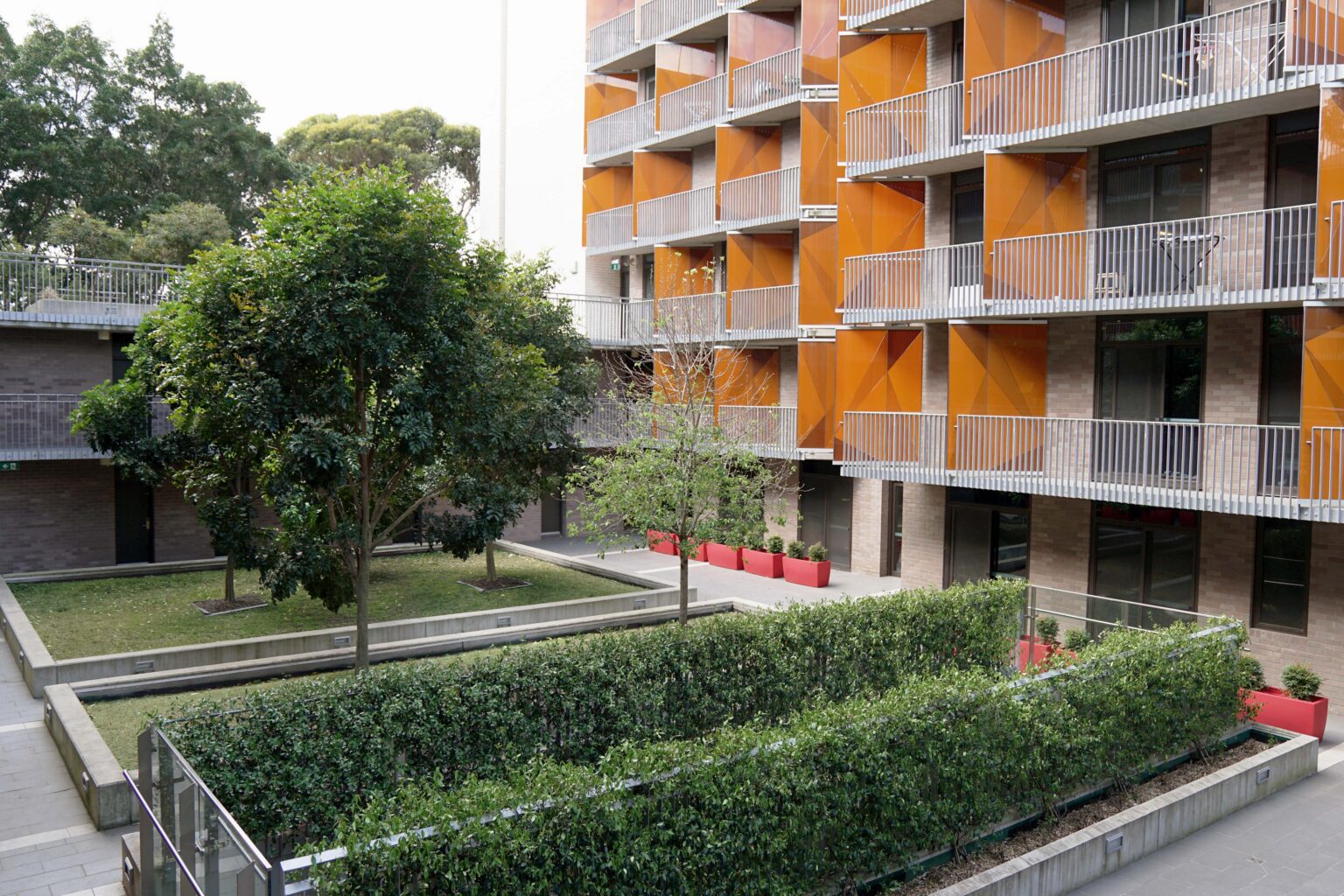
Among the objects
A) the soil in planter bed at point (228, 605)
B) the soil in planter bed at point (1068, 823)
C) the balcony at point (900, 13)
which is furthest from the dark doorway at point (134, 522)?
the soil in planter bed at point (1068, 823)

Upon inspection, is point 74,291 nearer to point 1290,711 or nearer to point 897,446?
point 897,446

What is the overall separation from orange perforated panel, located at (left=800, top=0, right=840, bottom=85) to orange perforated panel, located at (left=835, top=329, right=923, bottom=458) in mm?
6160

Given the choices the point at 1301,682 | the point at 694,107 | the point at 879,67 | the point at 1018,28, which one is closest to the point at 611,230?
the point at 694,107

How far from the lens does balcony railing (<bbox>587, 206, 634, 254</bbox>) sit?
29.4 m

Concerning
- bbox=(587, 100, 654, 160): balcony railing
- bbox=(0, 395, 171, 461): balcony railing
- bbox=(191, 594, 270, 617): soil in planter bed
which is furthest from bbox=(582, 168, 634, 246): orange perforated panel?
bbox=(191, 594, 270, 617): soil in planter bed

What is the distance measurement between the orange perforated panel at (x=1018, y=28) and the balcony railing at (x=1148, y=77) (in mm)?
488

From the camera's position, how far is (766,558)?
2433 cm

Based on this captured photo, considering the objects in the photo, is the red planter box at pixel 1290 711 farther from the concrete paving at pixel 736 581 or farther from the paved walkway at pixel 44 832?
the paved walkway at pixel 44 832

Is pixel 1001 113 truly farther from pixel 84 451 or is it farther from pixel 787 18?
pixel 84 451

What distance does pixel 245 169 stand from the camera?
130 feet

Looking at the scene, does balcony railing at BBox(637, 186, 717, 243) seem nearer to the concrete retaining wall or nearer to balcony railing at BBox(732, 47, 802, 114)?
balcony railing at BBox(732, 47, 802, 114)

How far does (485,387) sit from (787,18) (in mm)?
15850

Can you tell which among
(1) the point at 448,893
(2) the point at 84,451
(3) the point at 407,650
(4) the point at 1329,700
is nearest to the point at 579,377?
(3) the point at 407,650

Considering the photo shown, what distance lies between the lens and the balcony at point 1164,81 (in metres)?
13.3
